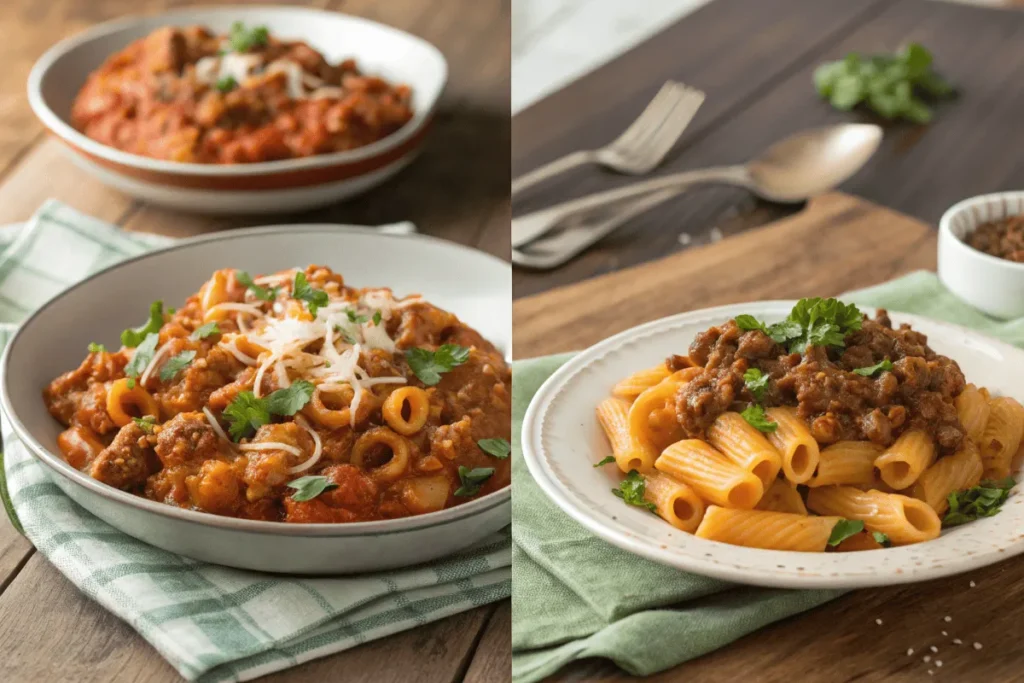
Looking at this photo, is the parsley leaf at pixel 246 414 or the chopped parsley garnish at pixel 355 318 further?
the chopped parsley garnish at pixel 355 318

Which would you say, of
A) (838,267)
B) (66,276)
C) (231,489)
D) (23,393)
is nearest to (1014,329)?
(838,267)

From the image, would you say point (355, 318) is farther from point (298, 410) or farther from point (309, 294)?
point (298, 410)

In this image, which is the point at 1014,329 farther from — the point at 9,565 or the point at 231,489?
the point at 9,565

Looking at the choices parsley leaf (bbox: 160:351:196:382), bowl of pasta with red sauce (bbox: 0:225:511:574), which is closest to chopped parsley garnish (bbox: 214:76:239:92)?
bowl of pasta with red sauce (bbox: 0:225:511:574)

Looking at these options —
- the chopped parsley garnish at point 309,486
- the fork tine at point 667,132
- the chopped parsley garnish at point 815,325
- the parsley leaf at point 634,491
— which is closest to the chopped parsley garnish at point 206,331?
the chopped parsley garnish at point 309,486

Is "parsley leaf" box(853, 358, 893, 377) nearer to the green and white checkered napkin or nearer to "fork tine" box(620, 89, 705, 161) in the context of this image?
the green and white checkered napkin

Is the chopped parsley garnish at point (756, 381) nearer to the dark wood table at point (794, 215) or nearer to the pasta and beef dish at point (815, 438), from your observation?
the pasta and beef dish at point (815, 438)
